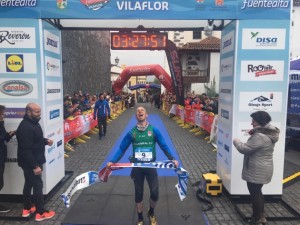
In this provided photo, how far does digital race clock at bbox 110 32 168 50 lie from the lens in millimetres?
6164

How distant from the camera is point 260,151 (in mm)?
4270

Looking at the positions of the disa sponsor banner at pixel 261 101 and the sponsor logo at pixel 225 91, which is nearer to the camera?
the disa sponsor banner at pixel 261 101

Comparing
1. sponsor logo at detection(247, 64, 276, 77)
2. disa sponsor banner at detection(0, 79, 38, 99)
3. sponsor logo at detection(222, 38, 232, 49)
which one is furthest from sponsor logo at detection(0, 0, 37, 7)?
sponsor logo at detection(247, 64, 276, 77)

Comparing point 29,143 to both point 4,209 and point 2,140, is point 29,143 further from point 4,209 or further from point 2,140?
point 4,209

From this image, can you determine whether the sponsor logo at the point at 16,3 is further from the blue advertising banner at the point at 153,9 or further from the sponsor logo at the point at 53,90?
the sponsor logo at the point at 53,90

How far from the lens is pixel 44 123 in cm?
525

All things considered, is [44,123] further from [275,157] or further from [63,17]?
[275,157]

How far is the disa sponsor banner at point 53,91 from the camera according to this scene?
544cm

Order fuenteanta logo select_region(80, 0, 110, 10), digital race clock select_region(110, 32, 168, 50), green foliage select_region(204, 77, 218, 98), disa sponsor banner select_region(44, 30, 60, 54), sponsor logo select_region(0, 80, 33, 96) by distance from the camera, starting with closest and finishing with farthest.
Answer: fuenteanta logo select_region(80, 0, 110, 10)
sponsor logo select_region(0, 80, 33, 96)
disa sponsor banner select_region(44, 30, 60, 54)
digital race clock select_region(110, 32, 168, 50)
green foliage select_region(204, 77, 218, 98)

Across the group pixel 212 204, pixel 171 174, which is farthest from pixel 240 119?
pixel 171 174

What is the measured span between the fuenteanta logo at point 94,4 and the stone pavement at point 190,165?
3.75 m

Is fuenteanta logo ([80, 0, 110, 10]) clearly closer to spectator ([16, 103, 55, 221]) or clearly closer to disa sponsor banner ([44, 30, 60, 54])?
disa sponsor banner ([44, 30, 60, 54])

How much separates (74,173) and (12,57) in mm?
3460

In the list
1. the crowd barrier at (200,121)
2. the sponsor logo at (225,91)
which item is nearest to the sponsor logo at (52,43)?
the sponsor logo at (225,91)
